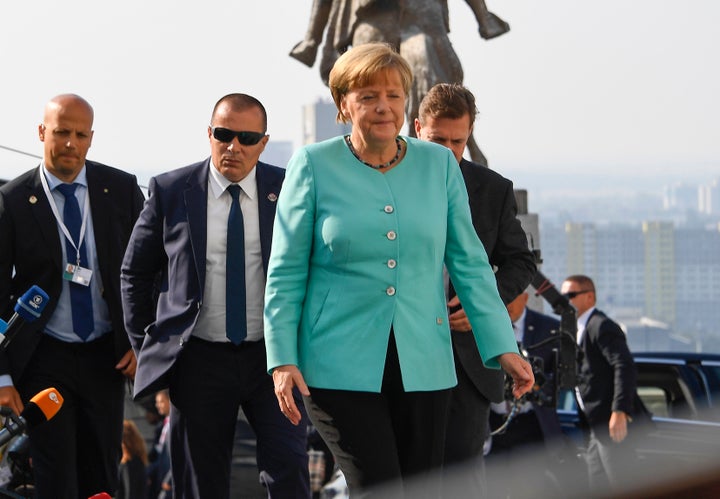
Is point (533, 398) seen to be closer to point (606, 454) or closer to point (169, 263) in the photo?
point (606, 454)

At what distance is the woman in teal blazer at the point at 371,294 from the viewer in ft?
13.3

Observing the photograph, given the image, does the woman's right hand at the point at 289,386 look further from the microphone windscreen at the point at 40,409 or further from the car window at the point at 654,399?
the car window at the point at 654,399

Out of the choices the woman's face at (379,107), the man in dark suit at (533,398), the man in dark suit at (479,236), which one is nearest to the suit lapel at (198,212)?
the man in dark suit at (479,236)

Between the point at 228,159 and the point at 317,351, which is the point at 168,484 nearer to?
the point at 228,159

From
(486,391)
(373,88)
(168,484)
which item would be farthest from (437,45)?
(373,88)

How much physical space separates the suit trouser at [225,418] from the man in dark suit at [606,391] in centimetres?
530

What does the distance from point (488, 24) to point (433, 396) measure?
9.60 m

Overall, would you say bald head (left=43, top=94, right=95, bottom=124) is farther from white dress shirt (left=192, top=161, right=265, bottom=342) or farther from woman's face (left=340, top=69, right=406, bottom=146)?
woman's face (left=340, top=69, right=406, bottom=146)

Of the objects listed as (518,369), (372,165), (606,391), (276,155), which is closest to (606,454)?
(606,391)

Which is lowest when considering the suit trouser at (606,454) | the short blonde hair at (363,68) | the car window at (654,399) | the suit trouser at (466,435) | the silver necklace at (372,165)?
the suit trouser at (606,454)

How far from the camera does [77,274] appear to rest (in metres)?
5.90

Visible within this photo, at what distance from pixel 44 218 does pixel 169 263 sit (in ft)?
1.99

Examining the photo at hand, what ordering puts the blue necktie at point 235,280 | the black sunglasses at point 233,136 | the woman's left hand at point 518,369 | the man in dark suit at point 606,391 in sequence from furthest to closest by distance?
the man in dark suit at point 606,391 < the black sunglasses at point 233,136 < the blue necktie at point 235,280 < the woman's left hand at point 518,369

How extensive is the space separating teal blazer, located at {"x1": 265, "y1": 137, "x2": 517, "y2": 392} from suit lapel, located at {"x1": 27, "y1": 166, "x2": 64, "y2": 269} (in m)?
1.90
